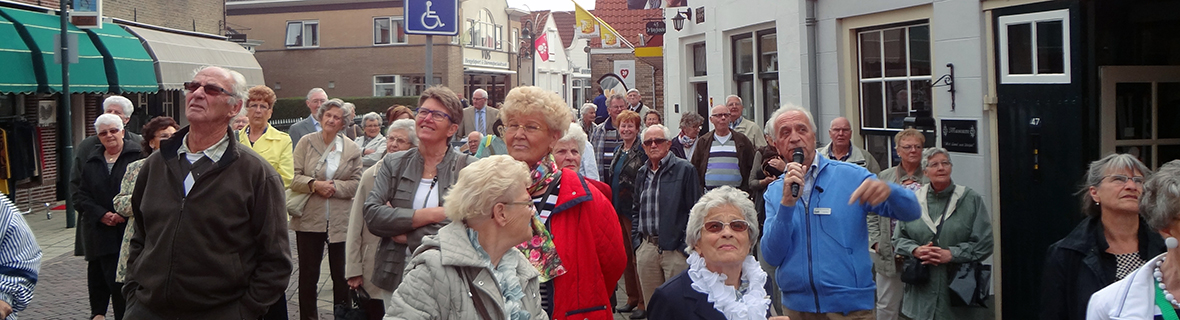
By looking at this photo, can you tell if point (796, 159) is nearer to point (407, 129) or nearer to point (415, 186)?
point (415, 186)

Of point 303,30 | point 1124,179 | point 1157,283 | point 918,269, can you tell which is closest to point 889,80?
point 918,269

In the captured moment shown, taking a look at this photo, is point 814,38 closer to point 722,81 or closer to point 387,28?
point 722,81

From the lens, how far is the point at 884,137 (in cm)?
876

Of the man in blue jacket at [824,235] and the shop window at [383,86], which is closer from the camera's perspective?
the man in blue jacket at [824,235]

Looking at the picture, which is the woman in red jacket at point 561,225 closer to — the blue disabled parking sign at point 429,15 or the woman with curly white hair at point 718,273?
the woman with curly white hair at point 718,273

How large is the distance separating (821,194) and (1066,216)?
2731 millimetres

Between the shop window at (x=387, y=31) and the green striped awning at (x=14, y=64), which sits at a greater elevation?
the shop window at (x=387, y=31)

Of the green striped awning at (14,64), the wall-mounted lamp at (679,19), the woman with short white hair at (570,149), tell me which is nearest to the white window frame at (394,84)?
the green striped awning at (14,64)

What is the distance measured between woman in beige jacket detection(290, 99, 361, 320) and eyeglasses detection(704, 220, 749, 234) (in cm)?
412

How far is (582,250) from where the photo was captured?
13.2 ft

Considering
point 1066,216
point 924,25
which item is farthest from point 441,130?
point 924,25

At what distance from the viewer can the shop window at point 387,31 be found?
44375 mm

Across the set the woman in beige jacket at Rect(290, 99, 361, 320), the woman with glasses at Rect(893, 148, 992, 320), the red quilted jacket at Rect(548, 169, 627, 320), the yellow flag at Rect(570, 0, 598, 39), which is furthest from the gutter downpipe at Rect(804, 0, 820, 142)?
the yellow flag at Rect(570, 0, 598, 39)

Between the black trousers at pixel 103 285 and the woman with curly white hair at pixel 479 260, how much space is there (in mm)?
4558
